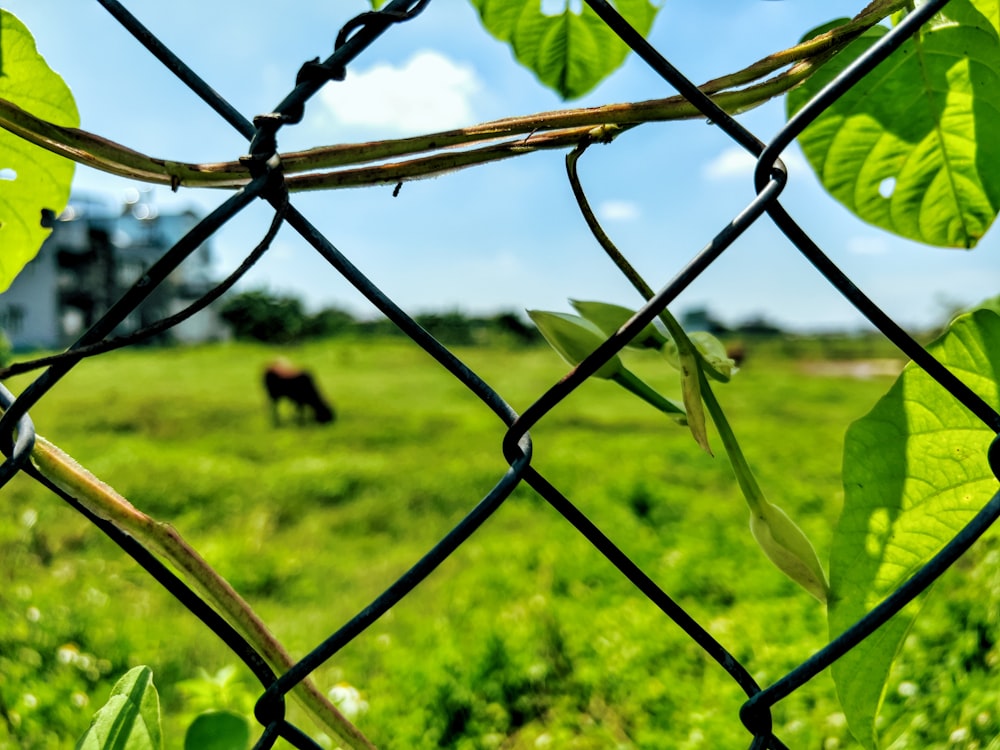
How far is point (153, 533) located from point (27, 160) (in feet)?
0.45

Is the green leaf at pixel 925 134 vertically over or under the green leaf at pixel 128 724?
over

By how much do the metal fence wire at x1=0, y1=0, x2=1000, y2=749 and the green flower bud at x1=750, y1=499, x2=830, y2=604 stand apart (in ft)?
0.05

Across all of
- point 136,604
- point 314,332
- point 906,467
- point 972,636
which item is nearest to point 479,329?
point 314,332

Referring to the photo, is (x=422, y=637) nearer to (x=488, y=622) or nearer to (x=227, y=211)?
(x=488, y=622)

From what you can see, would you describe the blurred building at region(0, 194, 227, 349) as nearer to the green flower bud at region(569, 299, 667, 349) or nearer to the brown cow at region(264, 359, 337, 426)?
the brown cow at region(264, 359, 337, 426)

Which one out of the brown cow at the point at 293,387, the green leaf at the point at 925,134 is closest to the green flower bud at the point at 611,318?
the green leaf at the point at 925,134

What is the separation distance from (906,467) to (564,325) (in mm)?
103

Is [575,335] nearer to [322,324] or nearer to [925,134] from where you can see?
[925,134]

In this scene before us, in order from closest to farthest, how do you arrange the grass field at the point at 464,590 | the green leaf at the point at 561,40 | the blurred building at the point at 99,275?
the green leaf at the point at 561,40 → the grass field at the point at 464,590 → the blurred building at the point at 99,275

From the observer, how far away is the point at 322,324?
29.1ft

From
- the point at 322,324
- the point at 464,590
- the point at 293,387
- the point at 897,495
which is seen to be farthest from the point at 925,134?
the point at 322,324

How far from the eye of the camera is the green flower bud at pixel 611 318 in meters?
0.20

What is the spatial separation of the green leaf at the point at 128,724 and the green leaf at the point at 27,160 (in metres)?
0.14

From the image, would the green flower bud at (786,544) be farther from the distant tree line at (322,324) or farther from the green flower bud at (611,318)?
the distant tree line at (322,324)
